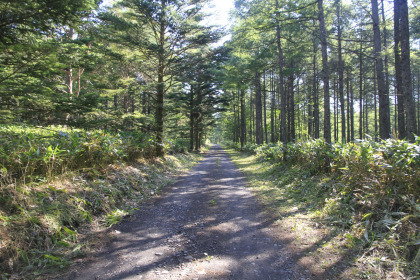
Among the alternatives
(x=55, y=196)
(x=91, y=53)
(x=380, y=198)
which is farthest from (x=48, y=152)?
(x=380, y=198)

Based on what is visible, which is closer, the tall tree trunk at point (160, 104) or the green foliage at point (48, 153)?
the green foliage at point (48, 153)

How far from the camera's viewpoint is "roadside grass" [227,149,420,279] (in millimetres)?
2826

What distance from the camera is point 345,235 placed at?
12.0 ft

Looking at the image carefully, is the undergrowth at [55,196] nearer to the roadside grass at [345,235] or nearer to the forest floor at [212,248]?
the forest floor at [212,248]

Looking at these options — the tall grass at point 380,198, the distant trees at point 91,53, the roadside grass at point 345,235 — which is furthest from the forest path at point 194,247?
the distant trees at point 91,53

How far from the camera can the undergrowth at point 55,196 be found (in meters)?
2.92

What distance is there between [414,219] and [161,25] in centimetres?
1221

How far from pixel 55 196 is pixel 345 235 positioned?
17.2 feet

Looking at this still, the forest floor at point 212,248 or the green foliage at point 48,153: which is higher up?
the green foliage at point 48,153

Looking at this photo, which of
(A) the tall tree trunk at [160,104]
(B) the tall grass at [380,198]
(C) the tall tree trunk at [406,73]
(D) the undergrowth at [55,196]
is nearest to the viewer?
(D) the undergrowth at [55,196]

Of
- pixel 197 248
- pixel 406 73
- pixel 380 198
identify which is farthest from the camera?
pixel 406 73

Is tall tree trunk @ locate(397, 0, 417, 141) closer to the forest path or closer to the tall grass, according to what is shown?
the tall grass

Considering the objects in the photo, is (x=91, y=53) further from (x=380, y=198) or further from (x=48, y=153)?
(x=380, y=198)

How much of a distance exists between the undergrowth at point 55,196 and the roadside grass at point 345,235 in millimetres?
3570
